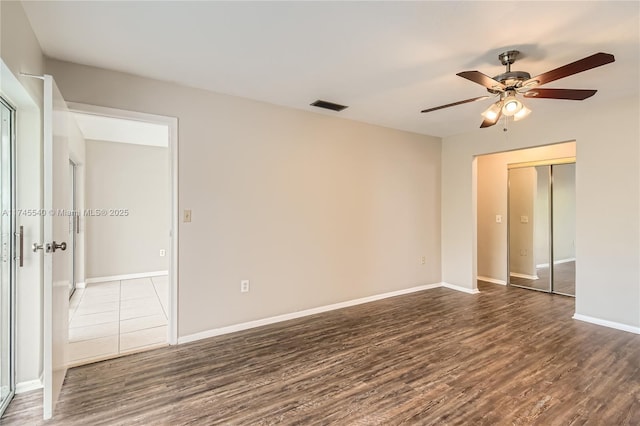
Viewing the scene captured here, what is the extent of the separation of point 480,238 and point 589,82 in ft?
10.5

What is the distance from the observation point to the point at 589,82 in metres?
2.86

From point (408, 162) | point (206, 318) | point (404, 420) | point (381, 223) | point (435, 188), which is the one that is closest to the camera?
point (404, 420)

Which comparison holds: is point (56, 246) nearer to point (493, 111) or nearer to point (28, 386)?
point (28, 386)

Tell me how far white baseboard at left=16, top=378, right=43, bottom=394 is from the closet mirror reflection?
5.87 metres

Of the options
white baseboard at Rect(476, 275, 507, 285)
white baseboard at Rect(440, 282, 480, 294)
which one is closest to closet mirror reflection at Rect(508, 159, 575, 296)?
white baseboard at Rect(476, 275, 507, 285)

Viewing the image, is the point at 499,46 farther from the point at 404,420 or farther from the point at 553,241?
the point at 553,241

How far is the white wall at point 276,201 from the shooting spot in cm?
297

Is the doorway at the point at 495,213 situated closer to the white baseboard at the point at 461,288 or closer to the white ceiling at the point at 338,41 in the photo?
the white baseboard at the point at 461,288

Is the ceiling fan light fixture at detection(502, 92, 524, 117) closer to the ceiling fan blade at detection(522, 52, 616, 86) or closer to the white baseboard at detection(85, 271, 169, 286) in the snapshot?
the ceiling fan blade at detection(522, 52, 616, 86)

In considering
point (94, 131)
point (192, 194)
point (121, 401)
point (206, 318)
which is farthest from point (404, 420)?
point (94, 131)

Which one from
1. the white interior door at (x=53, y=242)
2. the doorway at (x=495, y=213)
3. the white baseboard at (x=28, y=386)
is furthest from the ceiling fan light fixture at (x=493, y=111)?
the white baseboard at (x=28, y=386)

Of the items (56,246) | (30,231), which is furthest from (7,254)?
(56,246)

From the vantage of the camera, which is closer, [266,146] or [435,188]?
[266,146]

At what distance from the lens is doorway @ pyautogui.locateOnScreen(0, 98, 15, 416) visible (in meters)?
2.03
